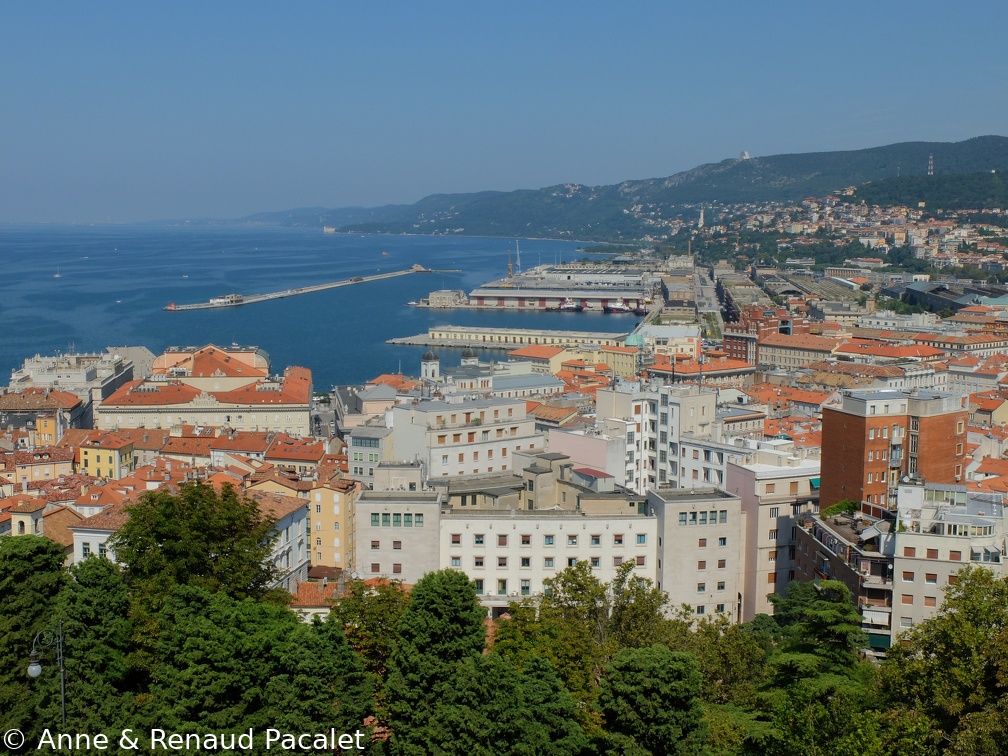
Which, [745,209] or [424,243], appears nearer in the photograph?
[745,209]

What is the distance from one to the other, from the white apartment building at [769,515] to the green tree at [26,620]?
8791mm

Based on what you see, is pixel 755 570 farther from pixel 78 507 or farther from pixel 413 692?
pixel 78 507

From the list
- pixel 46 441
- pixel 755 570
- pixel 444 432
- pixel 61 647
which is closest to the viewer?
pixel 61 647

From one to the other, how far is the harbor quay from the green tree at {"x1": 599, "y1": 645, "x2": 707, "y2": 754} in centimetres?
4308

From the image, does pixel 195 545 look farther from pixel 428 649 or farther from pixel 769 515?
pixel 769 515

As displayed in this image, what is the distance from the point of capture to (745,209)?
152500mm

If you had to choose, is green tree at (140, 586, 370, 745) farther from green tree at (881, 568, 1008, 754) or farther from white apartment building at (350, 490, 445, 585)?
white apartment building at (350, 490, 445, 585)

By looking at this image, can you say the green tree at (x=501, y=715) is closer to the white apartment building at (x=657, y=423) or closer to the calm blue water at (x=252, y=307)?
the white apartment building at (x=657, y=423)

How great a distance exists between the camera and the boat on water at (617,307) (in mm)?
75625

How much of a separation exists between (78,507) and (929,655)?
42.5ft

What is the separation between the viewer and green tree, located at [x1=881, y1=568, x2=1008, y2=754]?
7977 mm

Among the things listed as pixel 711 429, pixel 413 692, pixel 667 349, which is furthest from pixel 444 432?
pixel 667 349

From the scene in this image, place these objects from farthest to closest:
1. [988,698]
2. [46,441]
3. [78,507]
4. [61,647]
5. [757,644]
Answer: [46,441]
[78,507]
[757,644]
[61,647]
[988,698]

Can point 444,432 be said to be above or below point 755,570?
above
